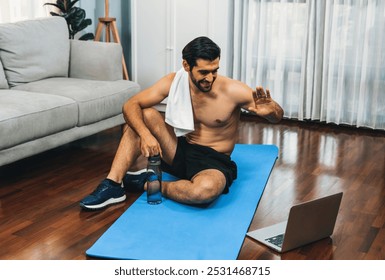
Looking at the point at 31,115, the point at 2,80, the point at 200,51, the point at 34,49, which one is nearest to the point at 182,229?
the point at 200,51

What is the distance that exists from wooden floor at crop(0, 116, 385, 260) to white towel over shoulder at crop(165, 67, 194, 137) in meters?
0.44

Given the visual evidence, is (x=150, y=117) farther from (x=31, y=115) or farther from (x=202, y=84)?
(x=31, y=115)

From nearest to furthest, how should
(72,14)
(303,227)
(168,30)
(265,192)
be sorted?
(303,227), (265,192), (72,14), (168,30)

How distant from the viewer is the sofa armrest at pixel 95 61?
3.92 metres

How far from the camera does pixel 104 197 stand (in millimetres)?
2783

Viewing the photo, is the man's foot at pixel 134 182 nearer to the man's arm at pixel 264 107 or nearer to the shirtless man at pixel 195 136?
the shirtless man at pixel 195 136

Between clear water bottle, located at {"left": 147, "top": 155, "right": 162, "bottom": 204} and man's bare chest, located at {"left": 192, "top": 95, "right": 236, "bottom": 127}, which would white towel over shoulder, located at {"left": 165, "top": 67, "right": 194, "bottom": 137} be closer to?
man's bare chest, located at {"left": 192, "top": 95, "right": 236, "bottom": 127}

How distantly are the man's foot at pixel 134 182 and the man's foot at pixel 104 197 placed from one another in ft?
0.41

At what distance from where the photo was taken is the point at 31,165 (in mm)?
3412

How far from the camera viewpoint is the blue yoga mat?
7.46 ft

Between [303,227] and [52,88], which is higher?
→ [52,88]

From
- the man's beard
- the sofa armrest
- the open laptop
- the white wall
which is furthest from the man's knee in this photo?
the white wall

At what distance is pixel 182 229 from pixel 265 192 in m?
0.69

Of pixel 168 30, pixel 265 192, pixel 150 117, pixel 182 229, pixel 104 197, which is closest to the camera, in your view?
pixel 182 229
